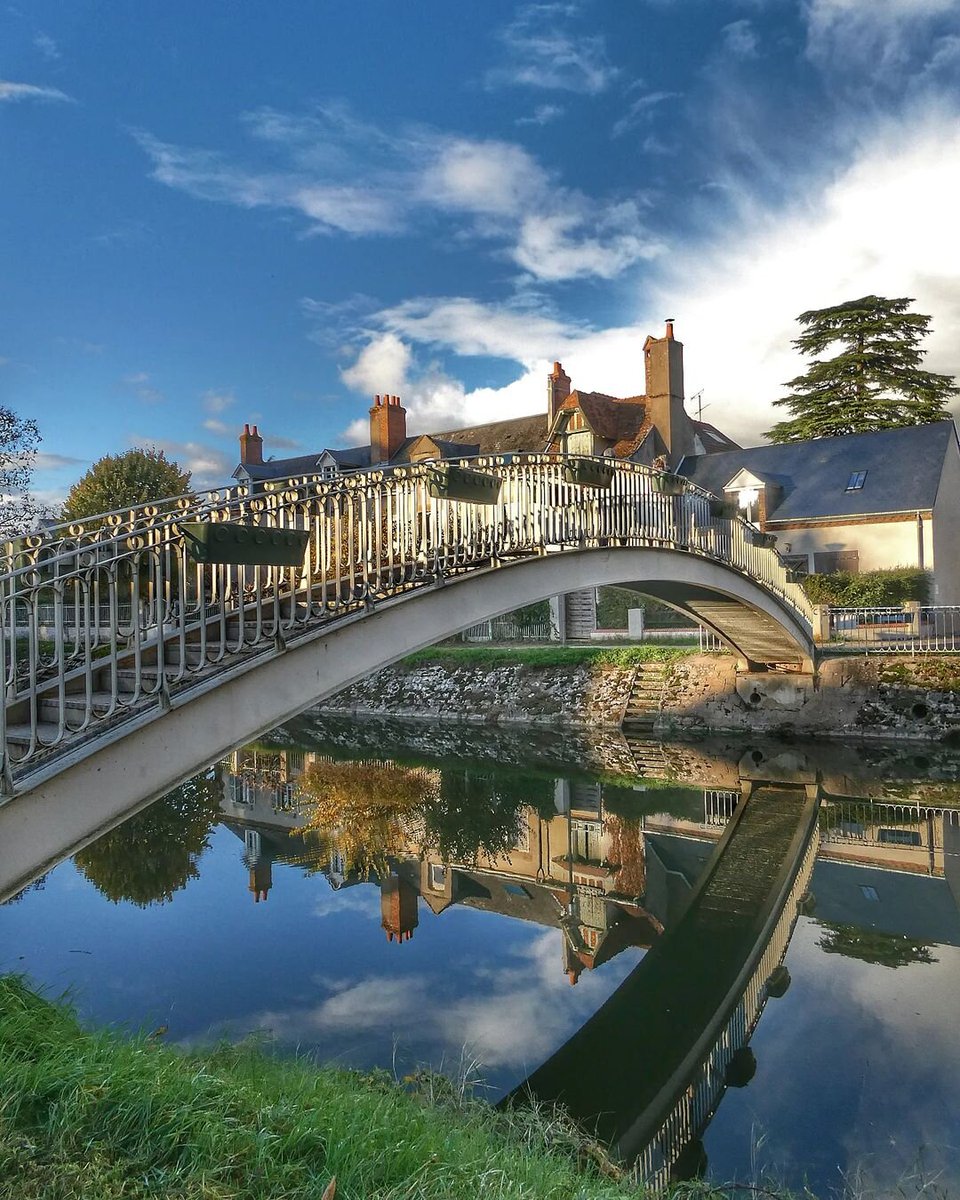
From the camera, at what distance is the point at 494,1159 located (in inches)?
144

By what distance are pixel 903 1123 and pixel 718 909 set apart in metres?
4.30

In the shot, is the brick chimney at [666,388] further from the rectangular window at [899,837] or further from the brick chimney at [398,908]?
the brick chimney at [398,908]

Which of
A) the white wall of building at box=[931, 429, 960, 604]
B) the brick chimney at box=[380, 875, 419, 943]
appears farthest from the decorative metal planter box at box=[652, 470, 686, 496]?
the white wall of building at box=[931, 429, 960, 604]

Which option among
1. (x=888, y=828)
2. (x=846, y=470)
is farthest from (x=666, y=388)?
(x=888, y=828)

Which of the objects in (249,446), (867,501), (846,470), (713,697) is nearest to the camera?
(713,697)

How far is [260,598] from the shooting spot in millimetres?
6348

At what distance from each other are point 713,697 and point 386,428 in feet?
72.7

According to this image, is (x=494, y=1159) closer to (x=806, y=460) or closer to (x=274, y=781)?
(x=274, y=781)

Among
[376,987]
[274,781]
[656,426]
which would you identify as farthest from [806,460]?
[376,987]

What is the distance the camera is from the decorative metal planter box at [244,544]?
576cm

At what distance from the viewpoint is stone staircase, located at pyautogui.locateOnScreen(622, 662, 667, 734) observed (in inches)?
811

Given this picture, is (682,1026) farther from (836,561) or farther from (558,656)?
(836,561)

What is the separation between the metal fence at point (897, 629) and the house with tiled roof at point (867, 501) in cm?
334

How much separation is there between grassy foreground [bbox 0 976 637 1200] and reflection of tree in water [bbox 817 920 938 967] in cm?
483
